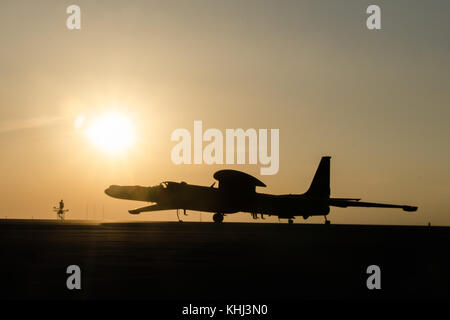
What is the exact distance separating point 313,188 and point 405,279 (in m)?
58.3

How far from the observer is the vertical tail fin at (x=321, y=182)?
7331 cm

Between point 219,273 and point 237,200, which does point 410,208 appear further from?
point 219,273

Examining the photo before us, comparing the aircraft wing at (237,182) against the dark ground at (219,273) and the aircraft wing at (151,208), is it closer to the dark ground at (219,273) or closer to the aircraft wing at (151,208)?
the aircraft wing at (151,208)

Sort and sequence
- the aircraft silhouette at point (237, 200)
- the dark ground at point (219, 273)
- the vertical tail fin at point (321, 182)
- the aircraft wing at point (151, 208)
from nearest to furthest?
the dark ground at point (219, 273)
the aircraft silhouette at point (237, 200)
the aircraft wing at point (151, 208)
the vertical tail fin at point (321, 182)

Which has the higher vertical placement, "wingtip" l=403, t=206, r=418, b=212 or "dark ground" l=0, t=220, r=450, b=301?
"wingtip" l=403, t=206, r=418, b=212

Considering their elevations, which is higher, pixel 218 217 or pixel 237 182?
pixel 237 182

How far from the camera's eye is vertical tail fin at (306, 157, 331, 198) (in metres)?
73.3

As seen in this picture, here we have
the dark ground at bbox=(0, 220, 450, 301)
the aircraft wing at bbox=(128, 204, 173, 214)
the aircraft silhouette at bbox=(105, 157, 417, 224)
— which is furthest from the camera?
the aircraft wing at bbox=(128, 204, 173, 214)

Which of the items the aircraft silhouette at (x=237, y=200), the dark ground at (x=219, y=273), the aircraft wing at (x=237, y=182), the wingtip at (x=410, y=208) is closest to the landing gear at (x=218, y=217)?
the aircraft silhouette at (x=237, y=200)

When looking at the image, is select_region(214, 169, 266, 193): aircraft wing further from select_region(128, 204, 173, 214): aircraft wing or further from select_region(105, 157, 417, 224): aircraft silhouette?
select_region(128, 204, 173, 214): aircraft wing

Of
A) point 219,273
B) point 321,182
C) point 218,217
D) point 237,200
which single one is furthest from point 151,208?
point 219,273

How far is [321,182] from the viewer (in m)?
73.6

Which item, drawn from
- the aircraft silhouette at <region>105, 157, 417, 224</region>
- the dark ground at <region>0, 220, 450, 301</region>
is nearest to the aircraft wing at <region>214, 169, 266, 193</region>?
the aircraft silhouette at <region>105, 157, 417, 224</region>
